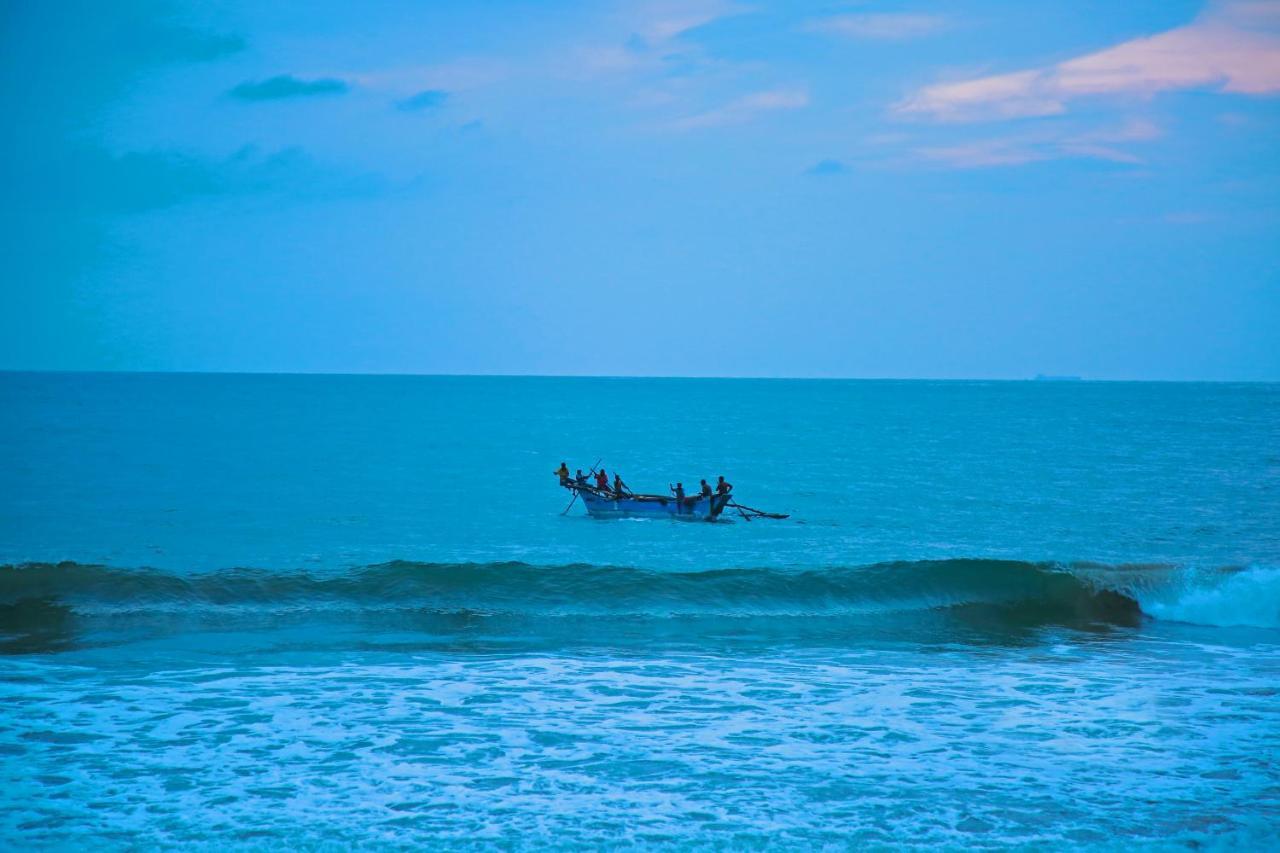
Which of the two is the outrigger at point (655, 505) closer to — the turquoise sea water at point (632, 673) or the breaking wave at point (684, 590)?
the turquoise sea water at point (632, 673)

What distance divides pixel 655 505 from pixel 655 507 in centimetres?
8

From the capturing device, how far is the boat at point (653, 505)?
34.7 meters

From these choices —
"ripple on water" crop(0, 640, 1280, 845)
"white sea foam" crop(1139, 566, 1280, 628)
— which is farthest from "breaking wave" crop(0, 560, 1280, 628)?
"ripple on water" crop(0, 640, 1280, 845)

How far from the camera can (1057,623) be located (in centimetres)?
1947

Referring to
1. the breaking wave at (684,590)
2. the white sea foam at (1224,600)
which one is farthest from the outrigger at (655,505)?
the white sea foam at (1224,600)

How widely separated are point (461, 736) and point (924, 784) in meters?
4.96

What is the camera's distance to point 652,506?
35.7 m

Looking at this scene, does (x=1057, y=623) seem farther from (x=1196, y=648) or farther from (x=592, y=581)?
(x=592, y=581)

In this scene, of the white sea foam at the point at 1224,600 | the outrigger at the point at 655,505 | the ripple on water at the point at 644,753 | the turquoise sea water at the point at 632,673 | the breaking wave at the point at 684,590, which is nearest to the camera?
the ripple on water at the point at 644,753

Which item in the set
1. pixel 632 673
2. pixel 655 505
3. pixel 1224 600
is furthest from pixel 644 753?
pixel 655 505

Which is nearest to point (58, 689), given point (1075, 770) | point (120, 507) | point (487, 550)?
point (1075, 770)

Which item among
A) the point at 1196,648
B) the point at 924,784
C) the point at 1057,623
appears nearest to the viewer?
the point at 924,784

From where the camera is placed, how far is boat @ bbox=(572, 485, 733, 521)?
34703 millimetres

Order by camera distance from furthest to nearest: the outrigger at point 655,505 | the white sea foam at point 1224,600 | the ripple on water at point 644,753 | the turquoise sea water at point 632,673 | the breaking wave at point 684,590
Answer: the outrigger at point 655,505, the breaking wave at point 684,590, the white sea foam at point 1224,600, the turquoise sea water at point 632,673, the ripple on water at point 644,753
